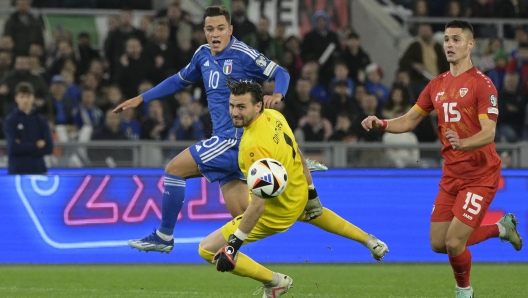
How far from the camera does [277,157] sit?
25.9ft

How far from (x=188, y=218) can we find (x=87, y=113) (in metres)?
3.36

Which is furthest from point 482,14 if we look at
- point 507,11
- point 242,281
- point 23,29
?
point 242,281

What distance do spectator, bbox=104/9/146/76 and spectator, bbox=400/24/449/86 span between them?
4.35 metres

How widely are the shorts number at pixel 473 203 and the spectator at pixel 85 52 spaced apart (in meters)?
9.52

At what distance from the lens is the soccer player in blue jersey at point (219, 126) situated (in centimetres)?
912

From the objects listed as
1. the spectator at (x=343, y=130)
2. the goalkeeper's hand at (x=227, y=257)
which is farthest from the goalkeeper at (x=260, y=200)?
the spectator at (x=343, y=130)

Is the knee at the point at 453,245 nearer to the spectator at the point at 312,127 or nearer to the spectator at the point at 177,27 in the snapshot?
the spectator at the point at 312,127

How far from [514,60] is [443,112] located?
8.98 m

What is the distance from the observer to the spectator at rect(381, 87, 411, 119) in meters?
15.6

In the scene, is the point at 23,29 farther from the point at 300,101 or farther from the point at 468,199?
the point at 468,199

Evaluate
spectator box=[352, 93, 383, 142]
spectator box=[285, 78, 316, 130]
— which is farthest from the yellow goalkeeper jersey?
spectator box=[285, 78, 316, 130]

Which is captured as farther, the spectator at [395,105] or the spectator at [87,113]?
the spectator at [395,105]

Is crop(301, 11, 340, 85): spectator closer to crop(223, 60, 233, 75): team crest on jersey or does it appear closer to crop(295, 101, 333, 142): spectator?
crop(295, 101, 333, 142): spectator

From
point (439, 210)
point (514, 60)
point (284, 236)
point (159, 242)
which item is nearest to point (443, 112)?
point (439, 210)
